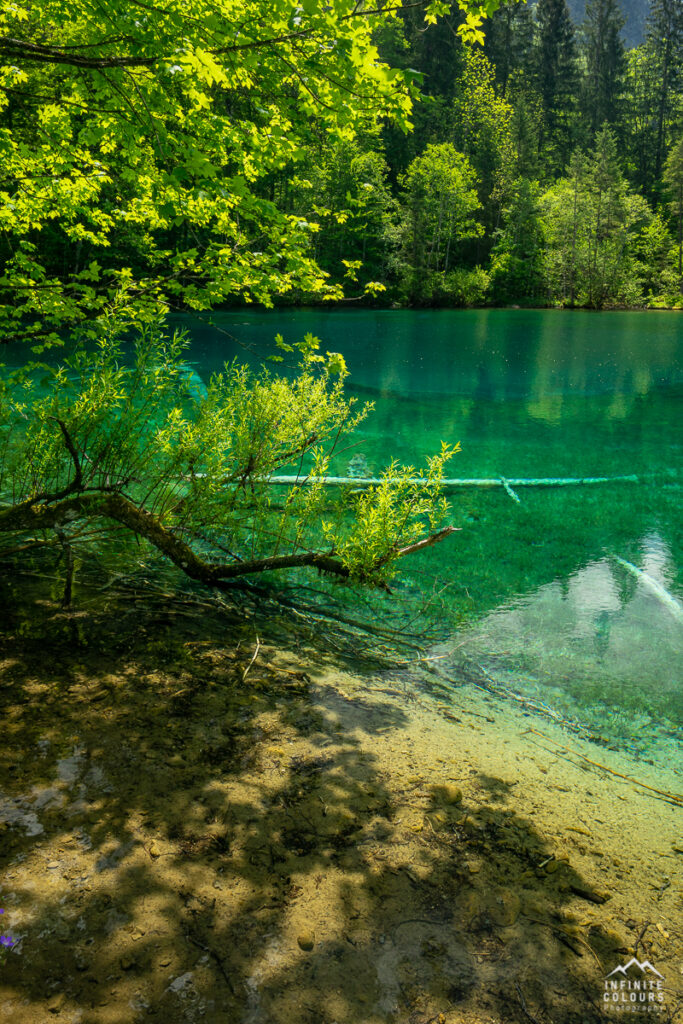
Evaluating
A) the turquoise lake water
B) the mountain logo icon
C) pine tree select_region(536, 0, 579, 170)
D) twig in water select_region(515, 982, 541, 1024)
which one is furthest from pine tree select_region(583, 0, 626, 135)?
twig in water select_region(515, 982, 541, 1024)

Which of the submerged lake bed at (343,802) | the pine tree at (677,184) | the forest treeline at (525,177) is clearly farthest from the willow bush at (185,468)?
Answer: the pine tree at (677,184)

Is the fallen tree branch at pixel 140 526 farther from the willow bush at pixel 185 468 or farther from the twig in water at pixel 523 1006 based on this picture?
the twig in water at pixel 523 1006

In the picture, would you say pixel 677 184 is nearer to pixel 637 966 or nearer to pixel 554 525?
pixel 554 525

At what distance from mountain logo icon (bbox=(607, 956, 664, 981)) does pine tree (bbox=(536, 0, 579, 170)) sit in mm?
101863

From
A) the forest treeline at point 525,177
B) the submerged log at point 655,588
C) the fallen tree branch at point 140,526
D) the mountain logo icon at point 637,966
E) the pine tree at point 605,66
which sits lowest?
the submerged log at point 655,588

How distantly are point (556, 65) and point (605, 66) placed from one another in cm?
671

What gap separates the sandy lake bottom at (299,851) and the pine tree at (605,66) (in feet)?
332

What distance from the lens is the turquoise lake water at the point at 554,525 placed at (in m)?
5.21

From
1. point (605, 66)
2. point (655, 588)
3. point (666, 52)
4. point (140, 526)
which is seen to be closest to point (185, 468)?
point (140, 526)

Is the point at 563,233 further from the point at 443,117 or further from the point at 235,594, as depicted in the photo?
the point at 235,594

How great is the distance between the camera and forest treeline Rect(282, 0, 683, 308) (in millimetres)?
57597

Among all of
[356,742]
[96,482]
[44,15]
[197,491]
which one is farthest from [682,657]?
[44,15]

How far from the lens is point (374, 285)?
7.19m

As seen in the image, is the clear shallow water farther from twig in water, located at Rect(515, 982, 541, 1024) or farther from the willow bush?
twig in water, located at Rect(515, 982, 541, 1024)
